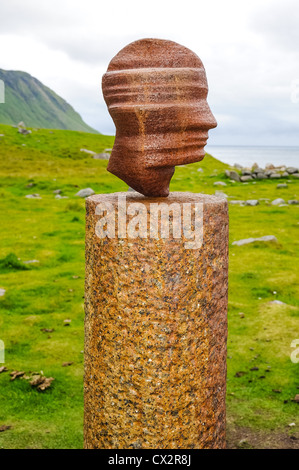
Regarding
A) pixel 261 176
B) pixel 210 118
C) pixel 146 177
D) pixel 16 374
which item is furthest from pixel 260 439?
pixel 261 176

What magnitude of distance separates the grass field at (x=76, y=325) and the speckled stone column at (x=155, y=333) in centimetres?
201

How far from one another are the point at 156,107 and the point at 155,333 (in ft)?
5.88

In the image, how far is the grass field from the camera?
20.6 feet

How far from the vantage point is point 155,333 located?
398 cm

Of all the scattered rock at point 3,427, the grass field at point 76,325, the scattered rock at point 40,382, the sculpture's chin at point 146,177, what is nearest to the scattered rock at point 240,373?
the grass field at point 76,325

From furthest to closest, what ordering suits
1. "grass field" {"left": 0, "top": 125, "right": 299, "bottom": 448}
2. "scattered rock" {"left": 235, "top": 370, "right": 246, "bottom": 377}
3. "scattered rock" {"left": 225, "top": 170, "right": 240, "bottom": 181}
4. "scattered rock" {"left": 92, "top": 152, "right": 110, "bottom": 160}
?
1. "scattered rock" {"left": 92, "top": 152, "right": 110, "bottom": 160}
2. "scattered rock" {"left": 225, "top": 170, "right": 240, "bottom": 181}
3. "scattered rock" {"left": 235, "top": 370, "right": 246, "bottom": 377}
4. "grass field" {"left": 0, "top": 125, "right": 299, "bottom": 448}

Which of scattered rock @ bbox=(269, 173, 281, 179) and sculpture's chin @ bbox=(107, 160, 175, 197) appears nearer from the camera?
sculpture's chin @ bbox=(107, 160, 175, 197)

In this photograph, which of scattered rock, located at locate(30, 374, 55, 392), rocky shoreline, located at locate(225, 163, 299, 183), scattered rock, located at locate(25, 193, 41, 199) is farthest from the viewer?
rocky shoreline, located at locate(225, 163, 299, 183)

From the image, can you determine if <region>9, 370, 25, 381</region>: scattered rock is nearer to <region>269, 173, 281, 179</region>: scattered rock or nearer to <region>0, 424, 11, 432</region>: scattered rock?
<region>0, 424, 11, 432</region>: scattered rock

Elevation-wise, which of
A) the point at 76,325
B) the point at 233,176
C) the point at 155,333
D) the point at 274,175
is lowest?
the point at 76,325

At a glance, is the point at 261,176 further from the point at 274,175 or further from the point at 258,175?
the point at 274,175

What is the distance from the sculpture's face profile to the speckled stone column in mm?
379

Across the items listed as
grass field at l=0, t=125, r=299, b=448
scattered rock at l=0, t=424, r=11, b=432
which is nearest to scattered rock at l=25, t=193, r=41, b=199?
grass field at l=0, t=125, r=299, b=448
